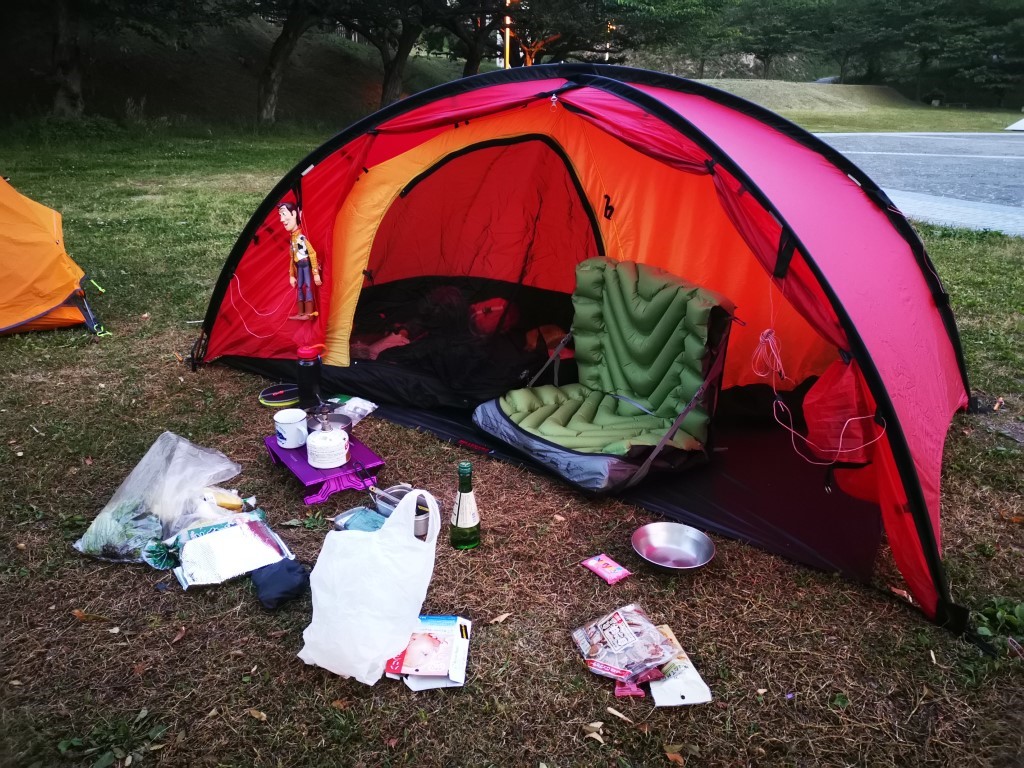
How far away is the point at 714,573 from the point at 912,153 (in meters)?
16.6

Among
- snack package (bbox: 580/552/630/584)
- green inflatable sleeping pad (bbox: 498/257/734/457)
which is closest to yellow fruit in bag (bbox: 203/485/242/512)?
green inflatable sleeping pad (bbox: 498/257/734/457)

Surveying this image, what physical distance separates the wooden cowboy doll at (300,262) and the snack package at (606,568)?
7.51ft

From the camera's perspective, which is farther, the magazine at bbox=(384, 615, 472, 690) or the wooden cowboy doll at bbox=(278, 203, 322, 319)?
the wooden cowboy doll at bbox=(278, 203, 322, 319)

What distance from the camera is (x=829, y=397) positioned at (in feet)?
8.84

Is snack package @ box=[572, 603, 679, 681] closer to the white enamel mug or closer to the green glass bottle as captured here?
the green glass bottle

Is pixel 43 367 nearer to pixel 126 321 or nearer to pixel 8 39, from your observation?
pixel 126 321

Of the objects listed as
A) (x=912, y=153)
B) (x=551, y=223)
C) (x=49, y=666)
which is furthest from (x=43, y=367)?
(x=912, y=153)

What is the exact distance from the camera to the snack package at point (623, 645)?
2.32 metres

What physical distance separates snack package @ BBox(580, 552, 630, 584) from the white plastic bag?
84 cm

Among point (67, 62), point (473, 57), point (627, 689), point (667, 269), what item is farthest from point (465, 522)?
point (473, 57)


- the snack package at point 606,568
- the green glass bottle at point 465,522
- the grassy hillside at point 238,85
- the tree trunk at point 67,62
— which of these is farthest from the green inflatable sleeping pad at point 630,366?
the grassy hillside at point 238,85

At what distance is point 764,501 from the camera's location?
3.29 metres

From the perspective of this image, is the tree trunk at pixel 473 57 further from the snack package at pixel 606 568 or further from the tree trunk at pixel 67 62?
the snack package at pixel 606 568

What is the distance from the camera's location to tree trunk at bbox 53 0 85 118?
44.8 ft
